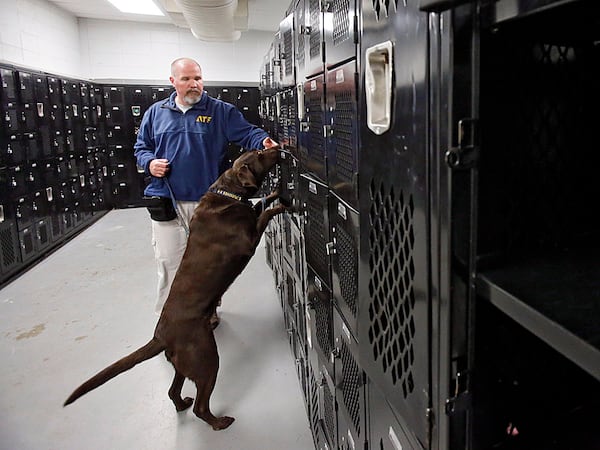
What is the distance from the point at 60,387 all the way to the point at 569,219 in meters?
2.56

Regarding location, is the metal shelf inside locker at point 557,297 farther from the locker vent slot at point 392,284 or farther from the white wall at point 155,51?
the white wall at point 155,51

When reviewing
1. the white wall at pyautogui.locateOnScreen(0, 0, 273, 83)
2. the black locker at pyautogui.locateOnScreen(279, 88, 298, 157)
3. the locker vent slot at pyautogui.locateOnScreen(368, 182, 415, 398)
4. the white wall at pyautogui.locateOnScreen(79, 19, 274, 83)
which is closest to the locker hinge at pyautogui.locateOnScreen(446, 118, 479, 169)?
the locker vent slot at pyautogui.locateOnScreen(368, 182, 415, 398)

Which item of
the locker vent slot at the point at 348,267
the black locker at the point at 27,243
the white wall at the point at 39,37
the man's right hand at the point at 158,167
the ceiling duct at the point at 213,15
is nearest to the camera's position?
the locker vent slot at the point at 348,267

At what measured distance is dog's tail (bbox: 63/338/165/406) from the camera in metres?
1.65

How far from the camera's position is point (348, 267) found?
1.14 meters

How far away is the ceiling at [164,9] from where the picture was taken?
596 cm

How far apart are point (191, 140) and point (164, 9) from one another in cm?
428

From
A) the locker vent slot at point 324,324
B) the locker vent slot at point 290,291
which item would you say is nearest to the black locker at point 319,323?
the locker vent slot at point 324,324

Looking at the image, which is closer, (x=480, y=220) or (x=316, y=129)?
(x=480, y=220)

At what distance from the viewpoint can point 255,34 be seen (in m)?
7.89

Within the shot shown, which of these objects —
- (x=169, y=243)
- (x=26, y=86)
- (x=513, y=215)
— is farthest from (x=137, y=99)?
(x=513, y=215)

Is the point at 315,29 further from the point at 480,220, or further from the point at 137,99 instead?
the point at 137,99

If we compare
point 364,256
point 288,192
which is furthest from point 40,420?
point 364,256

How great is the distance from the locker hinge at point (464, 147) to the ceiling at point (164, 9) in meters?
6.05
